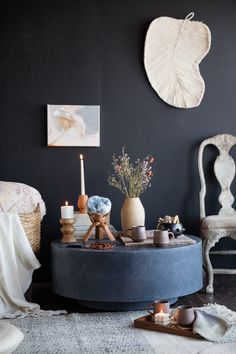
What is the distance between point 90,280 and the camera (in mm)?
3318

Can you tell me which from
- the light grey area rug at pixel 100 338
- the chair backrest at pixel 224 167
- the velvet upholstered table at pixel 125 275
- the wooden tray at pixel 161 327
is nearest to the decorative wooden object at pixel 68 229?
the velvet upholstered table at pixel 125 275

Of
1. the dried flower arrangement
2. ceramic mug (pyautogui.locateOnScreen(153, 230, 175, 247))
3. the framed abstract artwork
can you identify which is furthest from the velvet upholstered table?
the framed abstract artwork

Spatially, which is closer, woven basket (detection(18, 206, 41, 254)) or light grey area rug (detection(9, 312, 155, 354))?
light grey area rug (detection(9, 312, 155, 354))

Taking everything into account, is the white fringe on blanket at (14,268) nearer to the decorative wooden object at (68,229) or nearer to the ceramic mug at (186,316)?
the decorative wooden object at (68,229)

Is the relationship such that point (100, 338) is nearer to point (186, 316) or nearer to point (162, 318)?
point (162, 318)

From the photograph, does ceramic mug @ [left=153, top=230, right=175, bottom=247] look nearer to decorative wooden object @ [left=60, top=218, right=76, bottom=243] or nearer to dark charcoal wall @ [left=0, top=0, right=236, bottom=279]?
decorative wooden object @ [left=60, top=218, right=76, bottom=243]

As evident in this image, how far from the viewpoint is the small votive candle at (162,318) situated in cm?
295

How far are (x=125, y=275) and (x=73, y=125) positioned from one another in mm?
1526

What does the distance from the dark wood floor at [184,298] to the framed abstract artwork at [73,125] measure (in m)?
1.15

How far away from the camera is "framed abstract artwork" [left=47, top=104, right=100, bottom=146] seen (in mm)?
4363

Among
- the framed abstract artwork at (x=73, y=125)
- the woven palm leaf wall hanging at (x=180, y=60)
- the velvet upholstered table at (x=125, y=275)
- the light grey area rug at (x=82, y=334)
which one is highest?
the woven palm leaf wall hanging at (x=180, y=60)

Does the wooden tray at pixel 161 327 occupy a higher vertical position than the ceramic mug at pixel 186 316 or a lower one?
lower

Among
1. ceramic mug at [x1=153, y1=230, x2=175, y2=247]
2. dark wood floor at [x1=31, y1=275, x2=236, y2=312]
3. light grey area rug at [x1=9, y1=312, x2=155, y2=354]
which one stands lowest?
dark wood floor at [x1=31, y1=275, x2=236, y2=312]

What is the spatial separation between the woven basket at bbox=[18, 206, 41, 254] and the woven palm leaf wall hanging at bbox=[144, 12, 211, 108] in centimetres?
147
